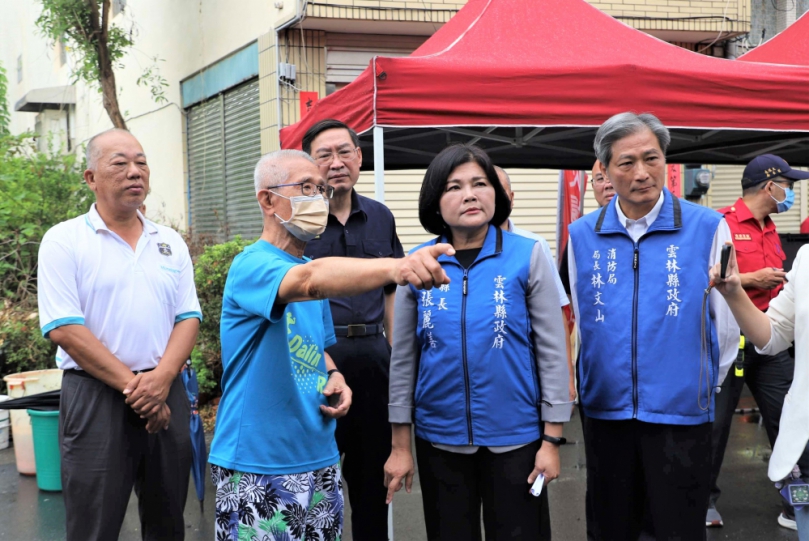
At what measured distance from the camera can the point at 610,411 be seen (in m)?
2.88

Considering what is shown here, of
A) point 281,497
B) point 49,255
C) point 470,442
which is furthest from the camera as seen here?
point 49,255

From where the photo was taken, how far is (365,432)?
132 inches

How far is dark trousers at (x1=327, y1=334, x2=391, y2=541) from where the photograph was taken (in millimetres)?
3359

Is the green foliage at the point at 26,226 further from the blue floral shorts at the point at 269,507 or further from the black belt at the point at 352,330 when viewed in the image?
the blue floral shorts at the point at 269,507

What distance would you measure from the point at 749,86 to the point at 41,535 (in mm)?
4850

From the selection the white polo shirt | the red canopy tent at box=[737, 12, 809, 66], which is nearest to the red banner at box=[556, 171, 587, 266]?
the red canopy tent at box=[737, 12, 809, 66]

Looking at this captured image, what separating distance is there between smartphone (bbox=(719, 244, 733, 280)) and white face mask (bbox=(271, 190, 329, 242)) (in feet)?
4.10

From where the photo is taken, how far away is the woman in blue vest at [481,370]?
105 inches

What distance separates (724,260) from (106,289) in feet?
7.69

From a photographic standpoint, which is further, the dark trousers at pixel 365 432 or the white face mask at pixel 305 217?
the dark trousers at pixel 365 432

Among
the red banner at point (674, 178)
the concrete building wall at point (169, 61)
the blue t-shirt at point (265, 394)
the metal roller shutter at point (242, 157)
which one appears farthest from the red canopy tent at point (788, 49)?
the metal roller shutter at point (242, 157)

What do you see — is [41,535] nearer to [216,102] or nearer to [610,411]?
[610,411]

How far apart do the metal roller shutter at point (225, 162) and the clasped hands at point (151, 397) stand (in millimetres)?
6787

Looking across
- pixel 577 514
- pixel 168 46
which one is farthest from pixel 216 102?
pixel 577 514
